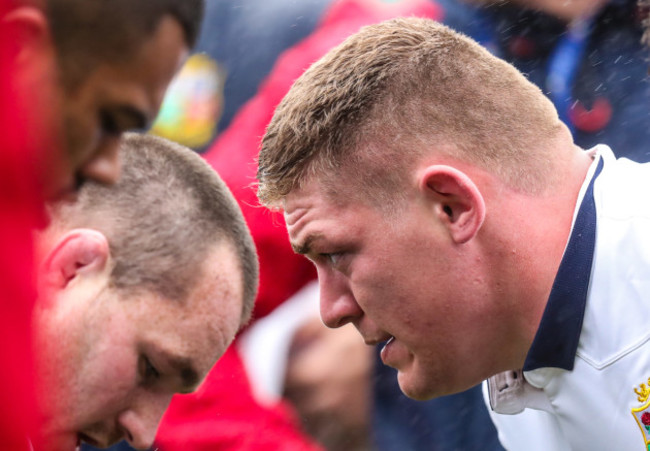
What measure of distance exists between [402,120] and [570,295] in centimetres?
62

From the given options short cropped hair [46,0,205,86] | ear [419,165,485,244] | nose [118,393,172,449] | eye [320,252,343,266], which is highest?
short cropped hair [46,0,205,86]

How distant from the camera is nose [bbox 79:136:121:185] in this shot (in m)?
1.29

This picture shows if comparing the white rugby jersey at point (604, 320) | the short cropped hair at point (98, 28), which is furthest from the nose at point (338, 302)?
the short cropped hair at point (98, 28)

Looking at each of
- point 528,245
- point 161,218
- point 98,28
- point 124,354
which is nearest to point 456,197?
point 528,245

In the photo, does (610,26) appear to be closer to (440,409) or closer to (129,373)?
(440,409)

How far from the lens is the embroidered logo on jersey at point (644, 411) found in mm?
2236

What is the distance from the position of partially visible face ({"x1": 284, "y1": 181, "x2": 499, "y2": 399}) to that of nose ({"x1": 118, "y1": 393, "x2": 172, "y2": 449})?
21.1 inches

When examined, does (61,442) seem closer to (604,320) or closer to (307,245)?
(307,245)

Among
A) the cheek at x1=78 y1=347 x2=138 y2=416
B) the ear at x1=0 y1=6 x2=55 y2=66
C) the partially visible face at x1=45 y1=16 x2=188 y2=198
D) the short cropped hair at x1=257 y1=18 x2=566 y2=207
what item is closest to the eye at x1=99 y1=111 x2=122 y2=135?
the partially visible face at x1=45 y1=16 x2=188 y2=198

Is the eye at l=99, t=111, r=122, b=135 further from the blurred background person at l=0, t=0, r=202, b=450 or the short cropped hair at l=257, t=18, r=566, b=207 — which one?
the short cropped hair at l=257, t=18, r=566, b=207

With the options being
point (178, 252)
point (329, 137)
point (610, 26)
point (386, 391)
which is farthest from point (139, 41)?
point (610, 26)

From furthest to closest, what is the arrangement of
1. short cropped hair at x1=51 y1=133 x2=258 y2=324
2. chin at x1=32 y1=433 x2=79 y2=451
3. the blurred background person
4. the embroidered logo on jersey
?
short cropped hair at x1=51 y1=133 x2=258 y2=324 < chin at x1=32 y1=433 x2=79 y2=451 < the embroidered logo on jersey < the blurred background person

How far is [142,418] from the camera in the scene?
247 centimetres

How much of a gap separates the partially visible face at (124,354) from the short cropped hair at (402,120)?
0.45 m
